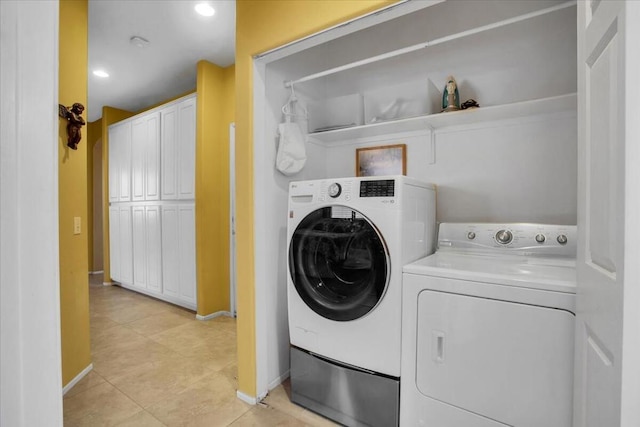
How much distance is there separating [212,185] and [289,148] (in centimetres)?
167

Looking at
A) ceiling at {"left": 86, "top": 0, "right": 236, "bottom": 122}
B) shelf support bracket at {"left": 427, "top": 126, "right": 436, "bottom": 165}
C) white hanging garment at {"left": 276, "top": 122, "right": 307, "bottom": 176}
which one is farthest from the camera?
ceiling at {"left": 86, "top": 0, "right": 236, "bottom": 122}

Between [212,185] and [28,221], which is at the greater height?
[212,185]

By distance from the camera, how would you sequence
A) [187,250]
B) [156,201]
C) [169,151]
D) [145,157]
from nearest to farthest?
[187,250], [169,151], [156,201], [145,157]

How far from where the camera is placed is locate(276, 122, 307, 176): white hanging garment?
1.92 m

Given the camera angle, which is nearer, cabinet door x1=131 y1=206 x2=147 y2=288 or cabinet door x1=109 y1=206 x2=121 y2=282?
cabinet door x1=131 y1=206 x2=147 y2=288

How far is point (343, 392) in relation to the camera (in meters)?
1.61

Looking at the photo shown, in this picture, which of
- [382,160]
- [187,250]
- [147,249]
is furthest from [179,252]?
[382,160]

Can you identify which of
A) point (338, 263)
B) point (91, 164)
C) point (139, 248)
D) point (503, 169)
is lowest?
point (139, 248)

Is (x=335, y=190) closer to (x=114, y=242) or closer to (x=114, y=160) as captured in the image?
(x=114, y=160)

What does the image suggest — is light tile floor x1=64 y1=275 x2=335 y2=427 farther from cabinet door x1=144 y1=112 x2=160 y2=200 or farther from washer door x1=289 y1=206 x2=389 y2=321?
cabinet door x1=144 y1=112 x2=160 y2=200

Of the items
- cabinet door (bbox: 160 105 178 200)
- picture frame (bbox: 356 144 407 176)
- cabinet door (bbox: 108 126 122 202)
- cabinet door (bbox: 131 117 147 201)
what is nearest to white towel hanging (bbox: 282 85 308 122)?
picture frame (bbox: 356 144 407 176)

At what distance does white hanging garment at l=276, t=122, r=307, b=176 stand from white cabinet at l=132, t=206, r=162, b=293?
2.54 metres

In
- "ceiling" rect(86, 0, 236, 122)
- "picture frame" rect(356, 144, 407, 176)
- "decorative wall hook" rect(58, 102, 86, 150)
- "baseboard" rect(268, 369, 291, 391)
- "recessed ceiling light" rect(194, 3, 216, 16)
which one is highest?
"ceiling" rect(86, 0, 236, 122)

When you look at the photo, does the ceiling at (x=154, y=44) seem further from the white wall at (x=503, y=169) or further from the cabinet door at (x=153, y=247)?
the white wall at (x=503, y=169)
